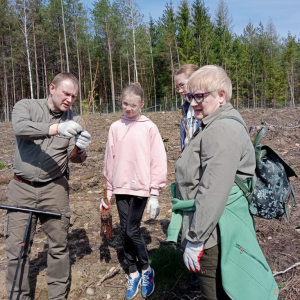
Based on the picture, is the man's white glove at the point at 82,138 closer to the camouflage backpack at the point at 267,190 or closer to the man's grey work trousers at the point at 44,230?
the man's grey work trousers at the point at 44,230

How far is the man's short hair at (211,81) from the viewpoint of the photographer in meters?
1.76

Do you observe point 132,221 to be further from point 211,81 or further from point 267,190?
point 211,81

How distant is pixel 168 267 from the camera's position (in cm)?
328

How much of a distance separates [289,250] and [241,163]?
222cm

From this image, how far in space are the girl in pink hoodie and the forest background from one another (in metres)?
20.3

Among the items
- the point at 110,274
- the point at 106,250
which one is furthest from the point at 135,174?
the point at 106,250

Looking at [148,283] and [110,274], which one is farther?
[110,274]

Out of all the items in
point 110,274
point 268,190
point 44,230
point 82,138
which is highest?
point 82,138

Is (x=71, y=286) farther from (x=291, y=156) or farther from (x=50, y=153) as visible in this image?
(x=291, y=156)

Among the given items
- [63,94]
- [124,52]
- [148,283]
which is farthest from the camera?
[124,52]

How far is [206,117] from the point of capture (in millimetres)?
1766

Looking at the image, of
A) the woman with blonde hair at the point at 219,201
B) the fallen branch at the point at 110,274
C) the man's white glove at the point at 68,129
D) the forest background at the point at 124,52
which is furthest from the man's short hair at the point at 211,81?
the forest background at the point at 124,52

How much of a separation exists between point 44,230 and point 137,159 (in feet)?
3.58

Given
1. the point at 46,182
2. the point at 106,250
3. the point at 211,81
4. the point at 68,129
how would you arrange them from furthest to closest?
1. the point at 106,250
2. the point at 46,182
3. the point at 68,129
4. the point at 211,81
